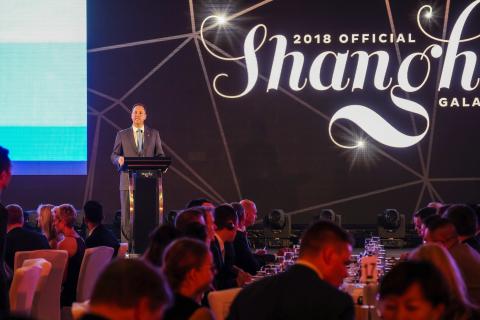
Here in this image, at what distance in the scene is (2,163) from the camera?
13.8 feet

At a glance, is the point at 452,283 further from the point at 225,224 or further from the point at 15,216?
the point at 15,216

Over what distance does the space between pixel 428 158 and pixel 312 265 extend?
381 inches

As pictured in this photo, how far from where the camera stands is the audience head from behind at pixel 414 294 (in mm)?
2830

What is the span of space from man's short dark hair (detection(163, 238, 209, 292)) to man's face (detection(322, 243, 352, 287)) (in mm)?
487

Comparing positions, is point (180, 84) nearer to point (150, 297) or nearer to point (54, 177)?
point (54, 177)

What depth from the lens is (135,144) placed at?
31.7 ft

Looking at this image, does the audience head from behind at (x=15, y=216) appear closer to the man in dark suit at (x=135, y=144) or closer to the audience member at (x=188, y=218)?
the audience member at (x=188, y=218)

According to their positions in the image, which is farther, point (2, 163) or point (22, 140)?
point (22, 140)

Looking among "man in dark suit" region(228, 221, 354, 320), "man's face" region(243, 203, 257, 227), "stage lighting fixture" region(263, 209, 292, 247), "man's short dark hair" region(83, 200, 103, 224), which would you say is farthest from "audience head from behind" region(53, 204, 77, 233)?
"stage lighting fixture" region(263, 209, 292, 247)

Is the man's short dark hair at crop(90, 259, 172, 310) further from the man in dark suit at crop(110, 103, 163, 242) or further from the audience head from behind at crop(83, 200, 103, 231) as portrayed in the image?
the man in dark suit at crop(110, 103, 163, 242)

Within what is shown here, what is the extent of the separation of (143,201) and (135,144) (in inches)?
36.8

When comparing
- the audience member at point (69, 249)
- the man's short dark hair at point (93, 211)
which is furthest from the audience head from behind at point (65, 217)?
the man's short dark hair at point (93, 211)

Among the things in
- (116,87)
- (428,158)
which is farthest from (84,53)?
(428,158)

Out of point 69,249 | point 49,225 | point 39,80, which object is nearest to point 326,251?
point 69,249
